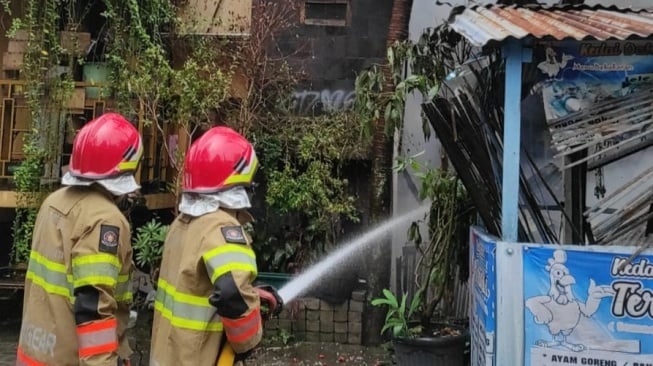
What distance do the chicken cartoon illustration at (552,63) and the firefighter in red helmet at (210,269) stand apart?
7.47 ft

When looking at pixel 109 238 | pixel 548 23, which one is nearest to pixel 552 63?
pixel 548 23

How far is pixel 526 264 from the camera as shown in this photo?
154 inches

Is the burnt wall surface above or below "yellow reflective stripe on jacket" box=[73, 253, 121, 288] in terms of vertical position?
above

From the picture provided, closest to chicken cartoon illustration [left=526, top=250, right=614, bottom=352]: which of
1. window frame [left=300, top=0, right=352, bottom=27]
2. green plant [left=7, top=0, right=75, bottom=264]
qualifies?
window frame [left=300, top=0, right=352, bottom=27]

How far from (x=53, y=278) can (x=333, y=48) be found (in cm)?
540

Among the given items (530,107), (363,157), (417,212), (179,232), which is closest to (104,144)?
(179,232)

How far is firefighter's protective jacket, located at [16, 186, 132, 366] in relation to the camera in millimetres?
2621

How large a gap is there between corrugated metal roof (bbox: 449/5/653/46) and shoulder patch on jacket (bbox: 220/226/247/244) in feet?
6.73

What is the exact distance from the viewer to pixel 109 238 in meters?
2.77

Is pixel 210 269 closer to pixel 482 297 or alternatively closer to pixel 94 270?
pixel 94 270

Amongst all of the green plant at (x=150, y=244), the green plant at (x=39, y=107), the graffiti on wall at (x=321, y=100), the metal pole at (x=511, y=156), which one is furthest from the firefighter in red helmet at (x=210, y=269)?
the graffiti on wall at (x=321, y=100)

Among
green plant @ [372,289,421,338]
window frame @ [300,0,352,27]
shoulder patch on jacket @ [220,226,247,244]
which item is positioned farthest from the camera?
window frame @ [300,0,352,27]

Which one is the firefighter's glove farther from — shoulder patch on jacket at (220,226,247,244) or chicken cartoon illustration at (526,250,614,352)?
chicken cartoon illustration at (526,250,614,352)

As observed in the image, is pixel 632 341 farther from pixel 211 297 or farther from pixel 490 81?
pixel 211 297
